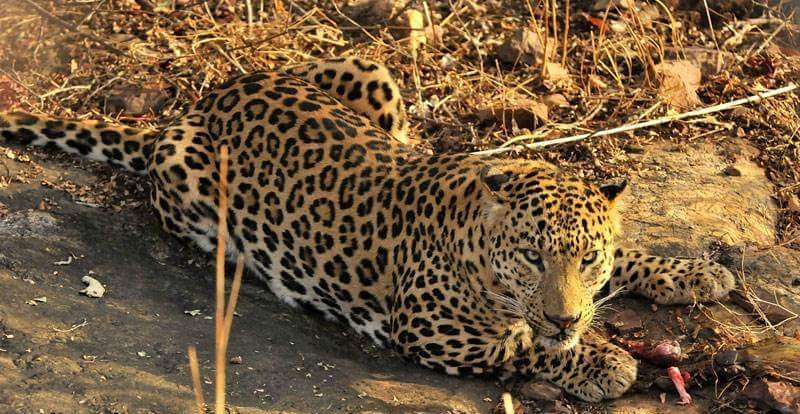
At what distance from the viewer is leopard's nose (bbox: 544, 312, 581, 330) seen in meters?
7.05

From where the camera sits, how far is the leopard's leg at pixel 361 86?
9.38m

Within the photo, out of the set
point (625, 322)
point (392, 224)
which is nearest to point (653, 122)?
point (625, 322)

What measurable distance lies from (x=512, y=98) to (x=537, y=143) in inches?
31.1

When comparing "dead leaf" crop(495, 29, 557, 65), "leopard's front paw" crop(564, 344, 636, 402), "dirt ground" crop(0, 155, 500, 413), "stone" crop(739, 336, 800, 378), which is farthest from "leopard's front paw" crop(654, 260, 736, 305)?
"dead leaf" crop(495, 29, 557, 65)

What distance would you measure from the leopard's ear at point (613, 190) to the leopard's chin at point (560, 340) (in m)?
0.91

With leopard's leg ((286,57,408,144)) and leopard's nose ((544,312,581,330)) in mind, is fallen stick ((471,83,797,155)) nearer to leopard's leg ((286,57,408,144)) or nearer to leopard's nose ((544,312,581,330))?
leopard's leg ((286,57,408,144))

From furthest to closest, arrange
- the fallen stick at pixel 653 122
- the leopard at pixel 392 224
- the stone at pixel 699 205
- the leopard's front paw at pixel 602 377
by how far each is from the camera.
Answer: the fallen stick at pixel 653 122 → the stone at pixel 699 205 → the leopard's front paw at pixel 602 377 → the leopard at pixel 392 224

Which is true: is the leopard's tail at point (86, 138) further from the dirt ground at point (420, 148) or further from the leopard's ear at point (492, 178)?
the leopard's ear at point (492, 178)

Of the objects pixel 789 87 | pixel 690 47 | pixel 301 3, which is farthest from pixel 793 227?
pixel 301 3

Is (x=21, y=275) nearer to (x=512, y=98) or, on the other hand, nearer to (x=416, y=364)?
(x=416, y=364)

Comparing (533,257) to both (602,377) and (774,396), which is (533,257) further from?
(774,396)

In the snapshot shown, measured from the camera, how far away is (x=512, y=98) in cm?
1073

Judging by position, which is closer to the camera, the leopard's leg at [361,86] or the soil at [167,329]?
the soil at [167,329]

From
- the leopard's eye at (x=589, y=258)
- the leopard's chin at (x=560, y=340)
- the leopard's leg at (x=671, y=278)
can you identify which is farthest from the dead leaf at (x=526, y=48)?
the leopard's chin at (x=560, y=340)
